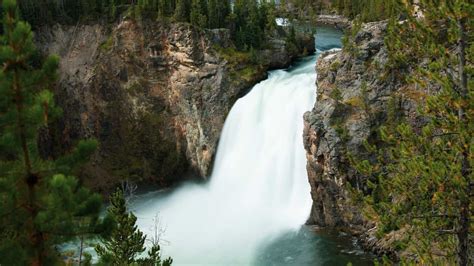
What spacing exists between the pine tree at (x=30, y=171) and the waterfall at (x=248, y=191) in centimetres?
2234

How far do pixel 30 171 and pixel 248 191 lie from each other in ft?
101

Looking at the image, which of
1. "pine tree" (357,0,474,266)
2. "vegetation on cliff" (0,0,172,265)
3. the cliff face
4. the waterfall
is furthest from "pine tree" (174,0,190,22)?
"vegetation on cliff" (0,0,172,265)

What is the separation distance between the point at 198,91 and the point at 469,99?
3196cm

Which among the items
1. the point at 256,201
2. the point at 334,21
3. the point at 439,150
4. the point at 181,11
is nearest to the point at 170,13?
the point at 181,11

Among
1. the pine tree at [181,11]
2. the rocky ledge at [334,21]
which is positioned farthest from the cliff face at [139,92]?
the rocky ledge at [334,21]

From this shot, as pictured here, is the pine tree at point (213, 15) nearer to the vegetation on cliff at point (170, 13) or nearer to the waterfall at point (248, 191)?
the vegetation on cliff at point (170, 13)

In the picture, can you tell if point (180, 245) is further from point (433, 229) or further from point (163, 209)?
point (433, 229)

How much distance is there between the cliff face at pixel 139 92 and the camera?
42.9m

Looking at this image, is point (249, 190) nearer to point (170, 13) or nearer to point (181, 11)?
point (181, 11)

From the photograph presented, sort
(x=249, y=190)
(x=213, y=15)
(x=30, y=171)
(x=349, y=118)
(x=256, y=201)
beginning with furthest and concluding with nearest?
(x=213, y=15)
(x=249, y=190)
(x=256, y=201)
(x=349, y=118)
(x=30, y=171)

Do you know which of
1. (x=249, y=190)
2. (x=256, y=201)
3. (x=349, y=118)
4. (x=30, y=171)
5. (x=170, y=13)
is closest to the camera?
(x=30, y=171)

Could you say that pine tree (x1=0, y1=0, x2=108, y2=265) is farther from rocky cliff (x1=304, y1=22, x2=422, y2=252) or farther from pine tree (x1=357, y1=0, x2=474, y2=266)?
rocky cliff (x1=304, y1=22, x2=422, y2=252)

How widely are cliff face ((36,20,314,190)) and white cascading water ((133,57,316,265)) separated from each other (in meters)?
2.60

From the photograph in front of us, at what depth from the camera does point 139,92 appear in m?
44.8
